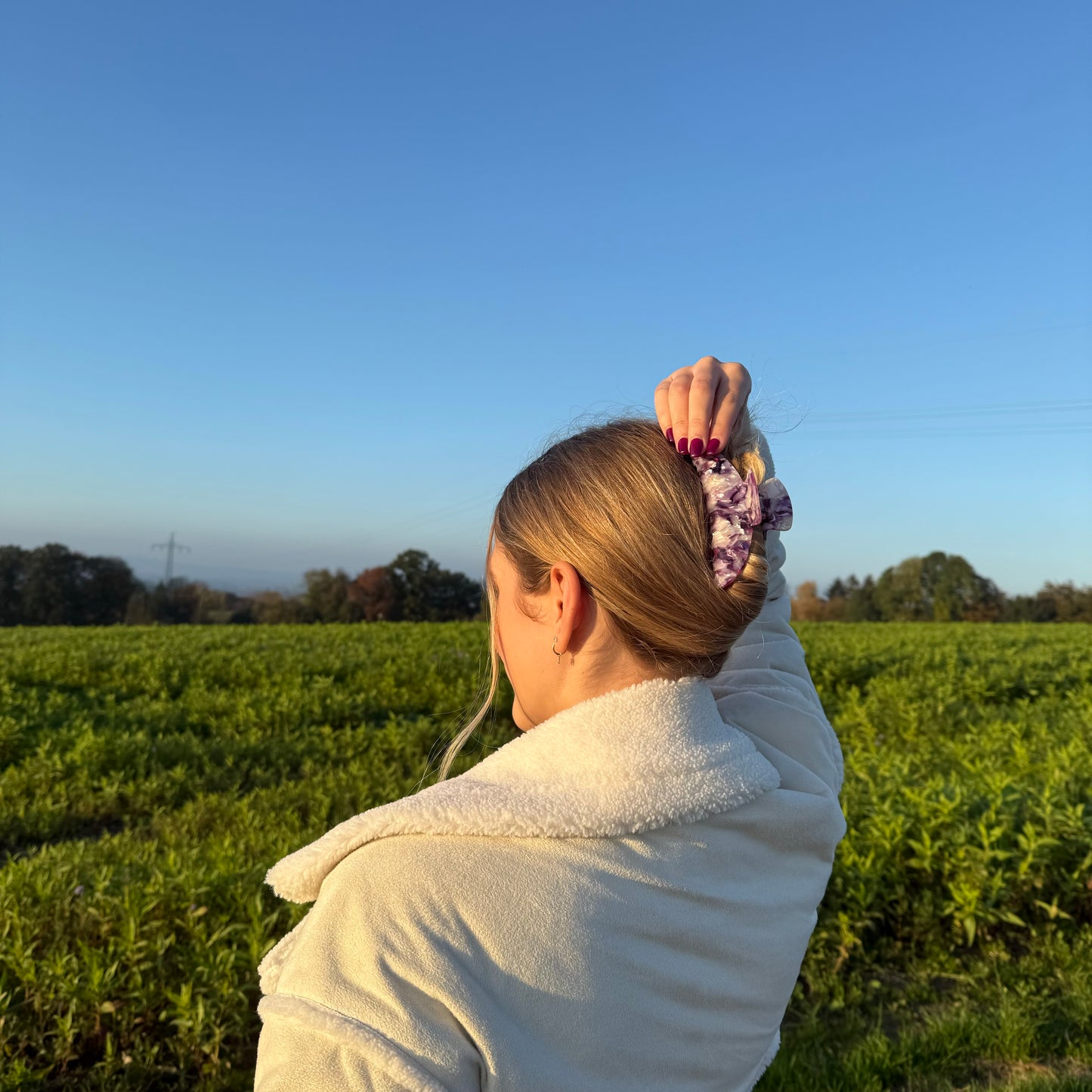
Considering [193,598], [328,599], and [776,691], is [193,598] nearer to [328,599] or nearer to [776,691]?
[328,599]

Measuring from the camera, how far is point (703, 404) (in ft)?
4.53

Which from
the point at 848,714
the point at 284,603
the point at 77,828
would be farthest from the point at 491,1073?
the point at 284,603

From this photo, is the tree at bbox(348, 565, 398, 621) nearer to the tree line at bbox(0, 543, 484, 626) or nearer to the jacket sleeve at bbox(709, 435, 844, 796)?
the tree line at bbox(0, 543, 484, 626)

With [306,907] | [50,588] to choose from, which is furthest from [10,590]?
[306,907]

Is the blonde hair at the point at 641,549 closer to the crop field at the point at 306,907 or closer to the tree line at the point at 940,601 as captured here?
the crop field at the point at 306,907

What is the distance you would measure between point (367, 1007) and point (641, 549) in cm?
67

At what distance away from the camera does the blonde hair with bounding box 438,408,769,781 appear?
124 centimetres

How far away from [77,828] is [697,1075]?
16.7 ft

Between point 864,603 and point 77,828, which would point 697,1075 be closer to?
point 77,828

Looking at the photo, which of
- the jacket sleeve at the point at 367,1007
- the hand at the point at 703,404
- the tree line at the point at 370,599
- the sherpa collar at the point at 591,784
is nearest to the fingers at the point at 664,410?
the hand at the point at 703,404

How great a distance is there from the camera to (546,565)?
4.25 feet

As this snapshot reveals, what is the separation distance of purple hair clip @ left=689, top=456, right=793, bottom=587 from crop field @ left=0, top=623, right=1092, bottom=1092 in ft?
5.88

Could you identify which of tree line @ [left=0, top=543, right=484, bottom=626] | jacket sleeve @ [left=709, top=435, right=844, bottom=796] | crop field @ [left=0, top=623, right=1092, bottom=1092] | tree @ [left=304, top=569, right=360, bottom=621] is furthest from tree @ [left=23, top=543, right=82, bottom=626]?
jacket sleeve @ [left=709, top=435, right=844, bottom=796]

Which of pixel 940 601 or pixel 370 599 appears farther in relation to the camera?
pixel 940 601
